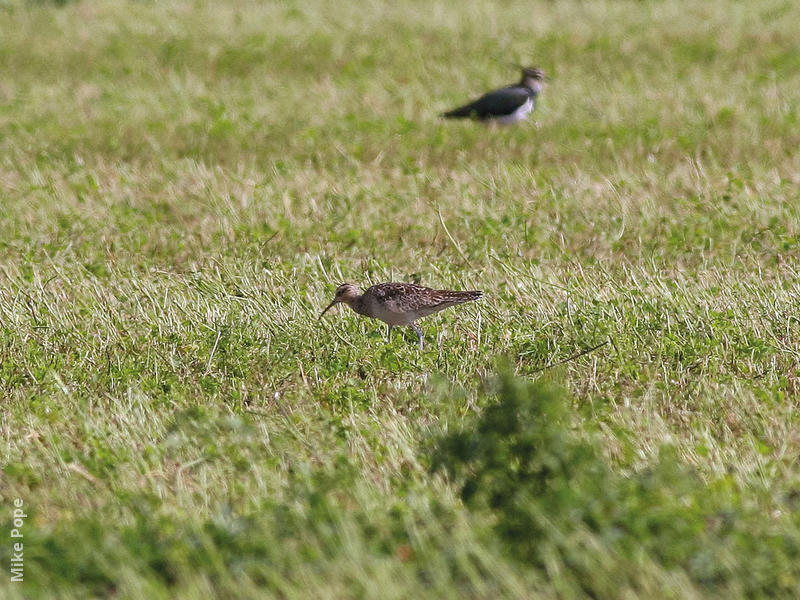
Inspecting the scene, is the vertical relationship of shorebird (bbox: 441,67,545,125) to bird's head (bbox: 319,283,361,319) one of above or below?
below

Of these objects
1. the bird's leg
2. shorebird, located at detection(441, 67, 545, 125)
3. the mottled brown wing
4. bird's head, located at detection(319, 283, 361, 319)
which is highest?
the mottled brown wing

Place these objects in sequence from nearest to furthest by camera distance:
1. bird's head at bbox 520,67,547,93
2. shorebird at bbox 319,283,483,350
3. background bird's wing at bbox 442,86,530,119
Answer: shorebird at bbox 319,283,483,350
background bird's wing at bbox 442,86,530,119
bird's head at bbox 520,67,547,93

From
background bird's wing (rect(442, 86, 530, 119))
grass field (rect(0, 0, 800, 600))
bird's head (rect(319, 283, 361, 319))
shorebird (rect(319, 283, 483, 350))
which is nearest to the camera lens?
grass field (rect(0, 0, 800, 600))

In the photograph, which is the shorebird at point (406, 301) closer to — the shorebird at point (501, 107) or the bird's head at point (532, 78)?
the shorebird at point (501, 107)

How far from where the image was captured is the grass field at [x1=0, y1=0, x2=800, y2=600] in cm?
511

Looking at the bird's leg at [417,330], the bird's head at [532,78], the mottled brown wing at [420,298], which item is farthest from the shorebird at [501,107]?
the mottled brown wing at [420,298]

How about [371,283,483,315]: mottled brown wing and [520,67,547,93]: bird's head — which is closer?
[371,283,483,315]: mottled brown wing

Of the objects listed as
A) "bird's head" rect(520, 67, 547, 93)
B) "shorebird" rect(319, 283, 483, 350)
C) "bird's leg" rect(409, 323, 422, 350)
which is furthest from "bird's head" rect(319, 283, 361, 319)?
"bird's head" rect(520, 67, 547, 93)

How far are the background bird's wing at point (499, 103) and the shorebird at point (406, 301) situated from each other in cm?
801

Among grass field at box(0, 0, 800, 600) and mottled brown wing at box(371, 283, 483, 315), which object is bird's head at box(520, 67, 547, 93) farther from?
mottled brown wing at box(371, 283, 483, 315)

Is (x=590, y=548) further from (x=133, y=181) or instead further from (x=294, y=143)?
(x=294, y=143)

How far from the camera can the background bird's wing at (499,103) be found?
16.3 m

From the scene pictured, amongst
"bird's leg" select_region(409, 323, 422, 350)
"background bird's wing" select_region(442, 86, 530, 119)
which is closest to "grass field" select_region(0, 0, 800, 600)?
"bird's leg" select_region(409, 323, 422, 350)

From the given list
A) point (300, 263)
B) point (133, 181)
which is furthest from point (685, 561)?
point (133, 181)
